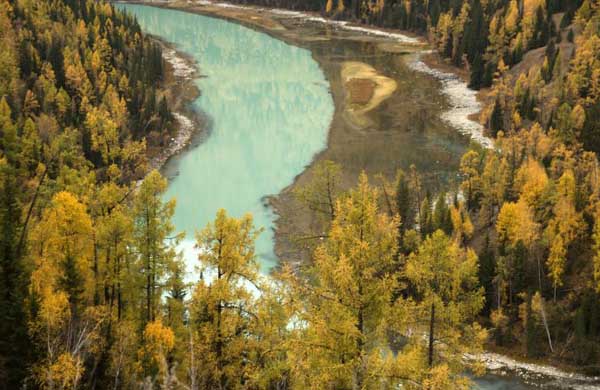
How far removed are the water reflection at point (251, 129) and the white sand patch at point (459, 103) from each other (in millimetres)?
18895

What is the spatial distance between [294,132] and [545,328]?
2227 inches

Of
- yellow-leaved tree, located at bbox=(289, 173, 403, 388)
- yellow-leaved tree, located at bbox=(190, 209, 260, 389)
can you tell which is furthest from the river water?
yellow-leaved tree, located at bbox=(289, 173, 403, 388)

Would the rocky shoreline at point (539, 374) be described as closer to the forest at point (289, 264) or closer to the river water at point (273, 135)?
the river water at point (273, 135)

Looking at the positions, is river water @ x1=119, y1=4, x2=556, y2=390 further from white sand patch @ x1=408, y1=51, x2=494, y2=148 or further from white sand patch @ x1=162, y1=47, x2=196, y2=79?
white sand patch @ x1=162, y1=47, x2=196, y2=79

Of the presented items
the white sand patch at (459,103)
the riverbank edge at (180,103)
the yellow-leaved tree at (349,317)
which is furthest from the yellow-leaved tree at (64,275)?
the white sand patch at (459,103)

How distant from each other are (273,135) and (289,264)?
4012 centimetres

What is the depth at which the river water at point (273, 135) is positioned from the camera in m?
73.8

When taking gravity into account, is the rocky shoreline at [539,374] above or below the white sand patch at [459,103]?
below

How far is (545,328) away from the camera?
4744 cm

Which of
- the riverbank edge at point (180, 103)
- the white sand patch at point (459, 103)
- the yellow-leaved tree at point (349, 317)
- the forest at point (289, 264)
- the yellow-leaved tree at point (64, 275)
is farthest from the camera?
the white sand patch at point (459, 103)

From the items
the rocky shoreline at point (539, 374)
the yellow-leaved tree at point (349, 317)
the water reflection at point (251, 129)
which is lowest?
the rocky shoreline at point (539, 374)

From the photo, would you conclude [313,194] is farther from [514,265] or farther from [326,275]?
[326,275]

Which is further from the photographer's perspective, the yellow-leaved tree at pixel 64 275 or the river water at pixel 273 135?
the river water at pixel 273 135

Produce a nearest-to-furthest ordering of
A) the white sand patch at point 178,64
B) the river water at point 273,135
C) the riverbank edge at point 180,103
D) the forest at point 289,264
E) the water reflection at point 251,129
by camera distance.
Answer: the forest at point 289,264, the water reflection at point 251,129, the river water at point 273,135, the riverbank edge at point 180,103, the white sand patch at point 178,64
